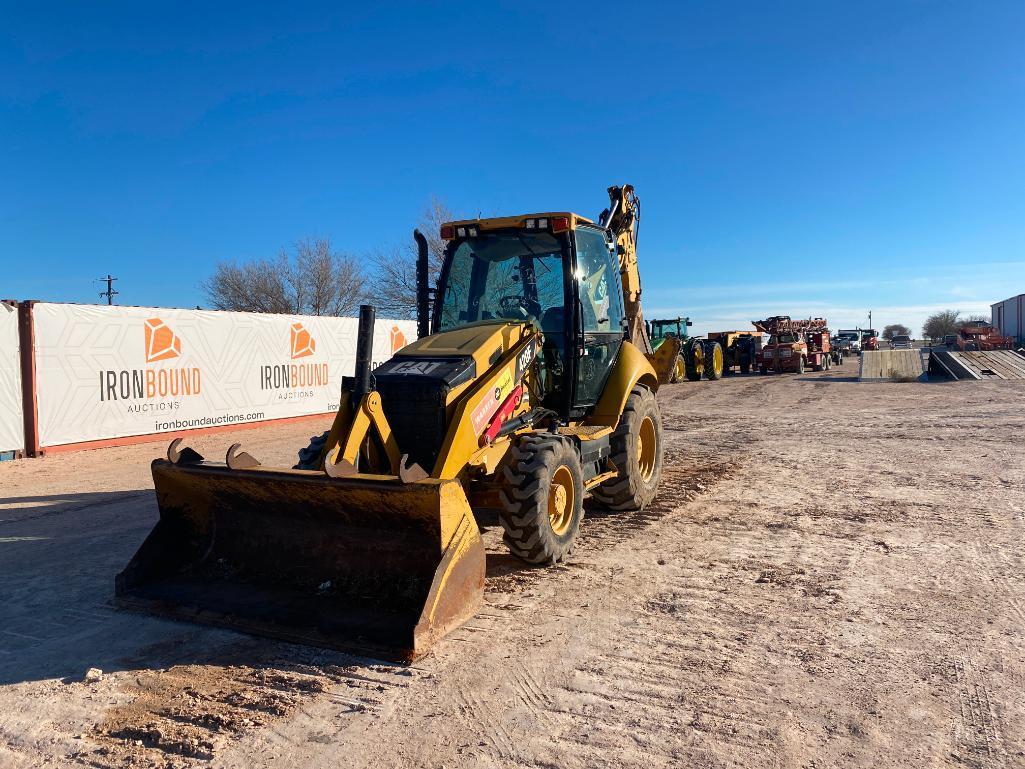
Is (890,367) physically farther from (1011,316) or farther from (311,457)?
(1011,316)

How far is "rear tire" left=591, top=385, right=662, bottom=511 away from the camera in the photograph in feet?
21.9

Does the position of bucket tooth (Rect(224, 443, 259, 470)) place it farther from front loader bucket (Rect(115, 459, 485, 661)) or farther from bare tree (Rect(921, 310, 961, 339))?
bare tree (Rect(921, 310, 961, 339))

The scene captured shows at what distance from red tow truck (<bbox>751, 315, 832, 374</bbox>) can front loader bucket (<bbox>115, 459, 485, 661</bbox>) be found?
30171 mm

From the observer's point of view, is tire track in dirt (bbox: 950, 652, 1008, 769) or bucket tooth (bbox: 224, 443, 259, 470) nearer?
tire track in dirt (bbox: 950, 652, 1008, 769)

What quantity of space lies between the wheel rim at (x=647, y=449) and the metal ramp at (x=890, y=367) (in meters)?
21.8

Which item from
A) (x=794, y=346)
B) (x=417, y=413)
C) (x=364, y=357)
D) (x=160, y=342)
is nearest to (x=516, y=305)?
(x=417, y=413)

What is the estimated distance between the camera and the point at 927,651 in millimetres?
3873

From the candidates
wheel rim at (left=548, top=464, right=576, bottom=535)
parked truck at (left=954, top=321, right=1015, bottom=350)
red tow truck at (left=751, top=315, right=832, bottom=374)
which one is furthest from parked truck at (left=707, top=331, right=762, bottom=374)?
wheel rim at (left=548, top=464, right=576, bottom=535)

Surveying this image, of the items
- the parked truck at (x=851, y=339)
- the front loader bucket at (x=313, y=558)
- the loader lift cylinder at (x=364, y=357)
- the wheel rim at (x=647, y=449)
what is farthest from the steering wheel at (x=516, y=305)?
the parked truck at (x=851, y=339)

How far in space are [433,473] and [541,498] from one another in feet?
2.41

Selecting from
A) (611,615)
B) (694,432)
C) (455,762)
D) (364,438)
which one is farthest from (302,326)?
(455,762)

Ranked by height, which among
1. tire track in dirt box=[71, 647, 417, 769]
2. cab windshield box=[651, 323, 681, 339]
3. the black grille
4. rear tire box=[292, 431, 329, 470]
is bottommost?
tire track in dirt box=[71, 647, 417, 769]

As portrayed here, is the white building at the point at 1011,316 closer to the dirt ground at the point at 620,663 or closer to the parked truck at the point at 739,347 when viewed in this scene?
the parked truck at the point at 739,347

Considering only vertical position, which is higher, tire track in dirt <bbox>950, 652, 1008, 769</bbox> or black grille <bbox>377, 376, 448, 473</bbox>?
black grille <bbox>377, 376, 448, 473</bbox>
